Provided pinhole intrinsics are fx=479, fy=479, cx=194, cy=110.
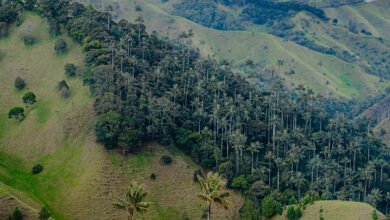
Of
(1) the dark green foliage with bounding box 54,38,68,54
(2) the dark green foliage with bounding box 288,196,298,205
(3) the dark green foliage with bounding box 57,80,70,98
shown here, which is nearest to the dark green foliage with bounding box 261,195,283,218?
(2) the dark green foliage with bounding box 288,196,298,205

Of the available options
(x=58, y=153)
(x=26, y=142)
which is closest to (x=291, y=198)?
(x=58, y=153)

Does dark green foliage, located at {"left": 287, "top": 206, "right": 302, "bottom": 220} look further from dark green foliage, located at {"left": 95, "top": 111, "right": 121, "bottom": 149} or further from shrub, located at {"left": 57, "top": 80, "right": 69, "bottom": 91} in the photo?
shrub, located at {"left": 57, "top": 80, "right": 69, "bottom": 91}

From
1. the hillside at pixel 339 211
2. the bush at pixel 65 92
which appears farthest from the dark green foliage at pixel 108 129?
the hillside at pixel 339 211

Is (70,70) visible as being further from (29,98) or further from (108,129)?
(108,129)

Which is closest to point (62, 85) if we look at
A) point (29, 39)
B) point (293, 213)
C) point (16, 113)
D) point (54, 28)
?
point (16, 113)

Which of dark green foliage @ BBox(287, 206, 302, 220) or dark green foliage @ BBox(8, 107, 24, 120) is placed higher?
dark green foliage @ BBox(8, 107, 24, 120)

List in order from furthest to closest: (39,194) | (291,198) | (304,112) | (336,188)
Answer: (304,112) < (336,188) < (291,198) < (39,194)

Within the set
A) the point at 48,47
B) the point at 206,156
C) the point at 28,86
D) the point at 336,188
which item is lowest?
the point at 336,188

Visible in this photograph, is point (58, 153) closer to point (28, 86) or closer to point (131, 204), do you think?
point (28, 86)
